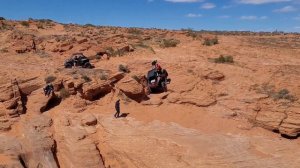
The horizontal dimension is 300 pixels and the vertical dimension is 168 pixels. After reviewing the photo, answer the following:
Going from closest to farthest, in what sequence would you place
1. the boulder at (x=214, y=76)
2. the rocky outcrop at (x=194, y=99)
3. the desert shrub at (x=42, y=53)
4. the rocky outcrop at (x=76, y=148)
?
the rocky outcrop at (x=76, y=148) < the rocky outcrop at (x=194, y=99) < the boulder at (x=214, y=76) < the desert shrub at (x=42, y=53)

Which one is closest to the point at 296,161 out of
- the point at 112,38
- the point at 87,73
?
the point at 87,73

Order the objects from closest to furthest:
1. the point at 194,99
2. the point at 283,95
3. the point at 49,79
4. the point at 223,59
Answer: the point at 194,99 < the point at 283,95 < the point at 49,79 < the point at 223,59

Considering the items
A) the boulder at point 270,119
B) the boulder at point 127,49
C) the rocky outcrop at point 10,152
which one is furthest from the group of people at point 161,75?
the rocky outcrop at point 10,152

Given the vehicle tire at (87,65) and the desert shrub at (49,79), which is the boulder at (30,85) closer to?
the desert shrub at (49,79)

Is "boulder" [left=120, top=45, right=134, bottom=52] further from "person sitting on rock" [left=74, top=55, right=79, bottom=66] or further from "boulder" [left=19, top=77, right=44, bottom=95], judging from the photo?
"boulder" [left=19, top=77, right=44, bottom=95]

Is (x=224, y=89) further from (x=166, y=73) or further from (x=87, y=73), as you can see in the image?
(x=87, y=73)

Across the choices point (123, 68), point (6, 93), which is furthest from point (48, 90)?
point (123, 68)

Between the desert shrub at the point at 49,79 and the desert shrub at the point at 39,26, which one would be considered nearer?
the desert shrub at the point at 49,79

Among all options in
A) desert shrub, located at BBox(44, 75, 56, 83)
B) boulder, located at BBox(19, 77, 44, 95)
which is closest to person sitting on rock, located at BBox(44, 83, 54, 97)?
boulder, located at BBox(19, 77, 44, 95)

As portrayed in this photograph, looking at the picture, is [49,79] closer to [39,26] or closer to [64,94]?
[64,94]

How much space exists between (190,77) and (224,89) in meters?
1.76

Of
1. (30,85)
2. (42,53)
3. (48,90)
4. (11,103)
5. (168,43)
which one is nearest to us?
(11,103)

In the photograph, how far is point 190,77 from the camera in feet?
66.9

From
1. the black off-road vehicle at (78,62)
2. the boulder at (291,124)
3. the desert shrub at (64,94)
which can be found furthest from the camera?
the black off-road vehicle at (78,62)
